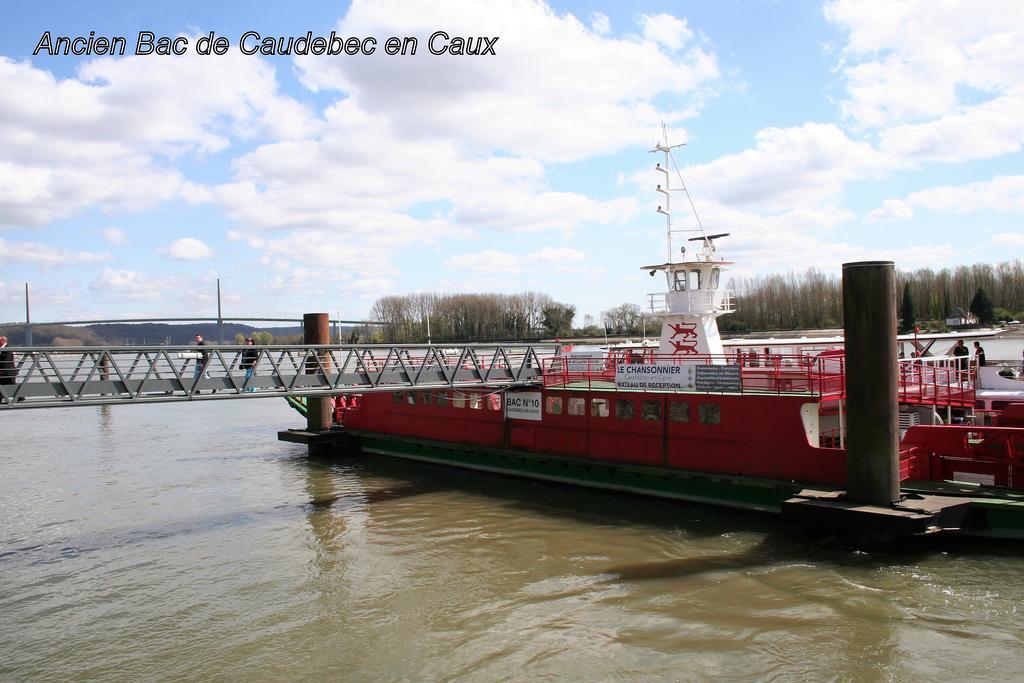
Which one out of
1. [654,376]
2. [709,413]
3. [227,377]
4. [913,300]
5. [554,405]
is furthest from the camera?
[913,300]

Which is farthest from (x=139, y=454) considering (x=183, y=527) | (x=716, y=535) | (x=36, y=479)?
(x=716, y=535)

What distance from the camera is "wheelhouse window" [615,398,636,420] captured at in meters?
21.9

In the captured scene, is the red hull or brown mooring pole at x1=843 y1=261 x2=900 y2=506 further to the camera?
the red hull

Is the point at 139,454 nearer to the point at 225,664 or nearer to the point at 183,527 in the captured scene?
the point at 183,527

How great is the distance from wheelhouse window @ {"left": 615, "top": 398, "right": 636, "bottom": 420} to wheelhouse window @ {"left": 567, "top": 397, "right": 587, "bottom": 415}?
1.28 metres

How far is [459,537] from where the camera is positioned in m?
18.4

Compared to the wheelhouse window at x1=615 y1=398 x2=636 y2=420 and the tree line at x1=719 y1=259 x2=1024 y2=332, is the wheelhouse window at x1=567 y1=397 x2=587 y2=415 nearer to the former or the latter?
the wheelhouse window at x1=615 y1=398 x2=636 y2=420

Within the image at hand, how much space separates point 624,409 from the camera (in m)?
22.1

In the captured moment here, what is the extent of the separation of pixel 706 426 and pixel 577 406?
481 cm

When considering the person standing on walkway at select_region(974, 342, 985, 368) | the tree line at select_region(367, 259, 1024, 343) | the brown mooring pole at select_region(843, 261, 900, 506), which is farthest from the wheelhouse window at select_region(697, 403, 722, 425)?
the tree line at select_region(367, 259, 1024, 343)

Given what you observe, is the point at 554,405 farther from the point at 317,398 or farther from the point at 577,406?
the point at 317,398

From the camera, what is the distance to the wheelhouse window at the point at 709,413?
19.8 metres

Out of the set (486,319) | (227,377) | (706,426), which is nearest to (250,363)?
(227,377)

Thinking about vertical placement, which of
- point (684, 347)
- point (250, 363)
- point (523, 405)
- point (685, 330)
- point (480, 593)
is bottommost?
point (480, 593)
